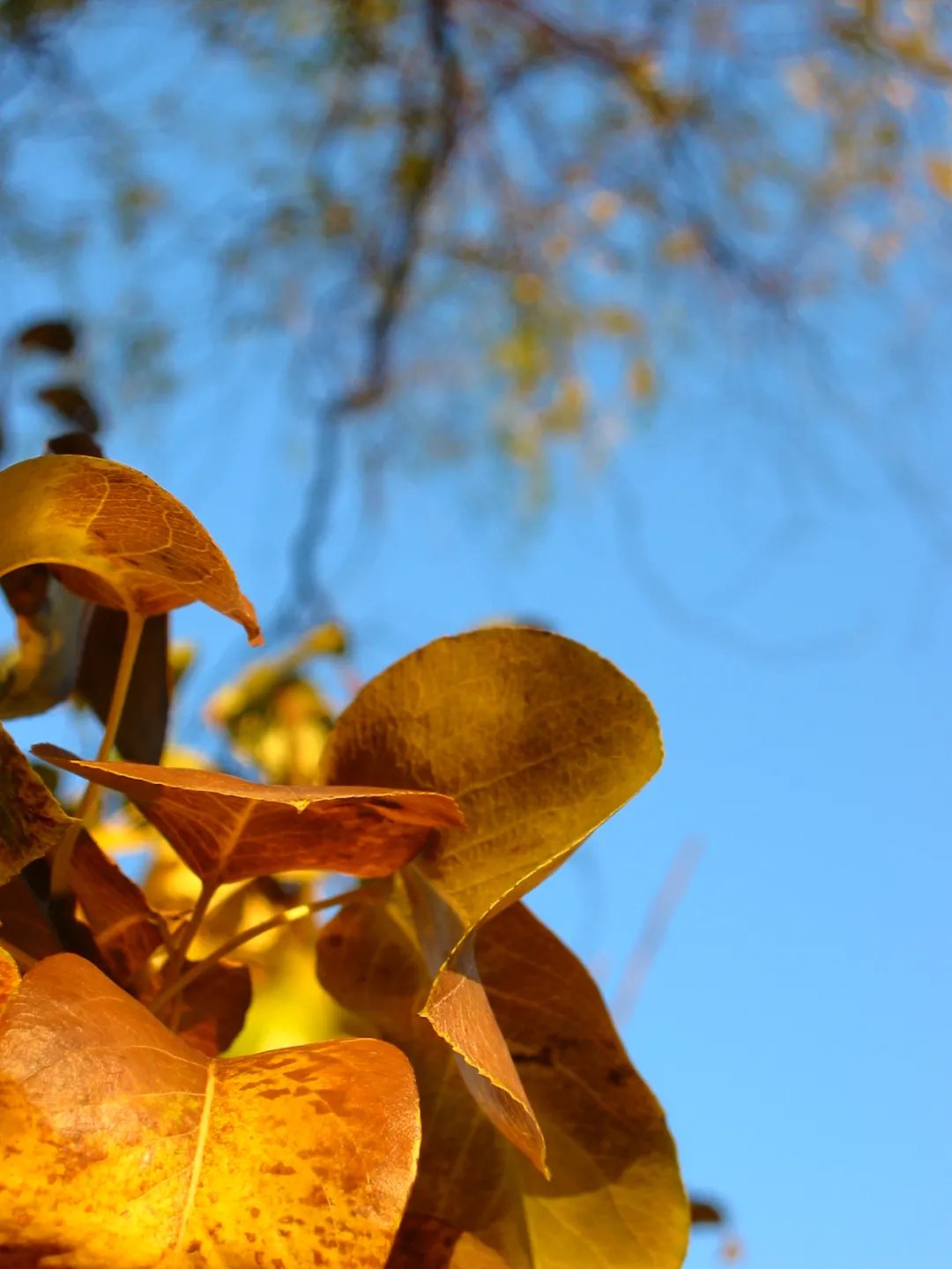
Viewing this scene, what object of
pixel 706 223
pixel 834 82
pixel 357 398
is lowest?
pixel 357 398

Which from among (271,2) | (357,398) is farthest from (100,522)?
(271,2)

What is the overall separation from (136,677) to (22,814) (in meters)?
0.15

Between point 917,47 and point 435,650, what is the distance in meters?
1.89

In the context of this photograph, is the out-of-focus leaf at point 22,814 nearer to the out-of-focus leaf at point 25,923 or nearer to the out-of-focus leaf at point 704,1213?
the out-of-focus leaf at point 25,923

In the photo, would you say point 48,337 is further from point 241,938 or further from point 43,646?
point 241,938

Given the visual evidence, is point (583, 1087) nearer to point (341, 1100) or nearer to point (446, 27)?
point (341, 1100)

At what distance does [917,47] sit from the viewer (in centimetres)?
181

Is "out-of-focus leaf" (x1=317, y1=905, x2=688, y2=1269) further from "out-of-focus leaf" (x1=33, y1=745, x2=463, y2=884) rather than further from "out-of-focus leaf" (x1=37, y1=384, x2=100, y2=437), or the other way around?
"out-of-focus leaf" (x1=37, y1=384, x2=100, y2=437)

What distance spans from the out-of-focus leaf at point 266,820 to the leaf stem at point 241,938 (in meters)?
0.02

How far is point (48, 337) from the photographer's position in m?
0.44

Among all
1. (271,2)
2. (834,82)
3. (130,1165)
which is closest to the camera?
(130,1165)

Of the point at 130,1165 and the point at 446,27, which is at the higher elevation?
the point at 446,27

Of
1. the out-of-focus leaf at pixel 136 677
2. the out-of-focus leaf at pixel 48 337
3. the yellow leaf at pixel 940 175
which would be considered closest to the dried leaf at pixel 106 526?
the out-of-focus leaf at pixel 136 677

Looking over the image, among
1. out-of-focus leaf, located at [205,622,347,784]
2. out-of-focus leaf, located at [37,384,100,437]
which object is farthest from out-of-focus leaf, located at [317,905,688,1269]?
out-of-focus leaf, located at [205,622,347,784]
